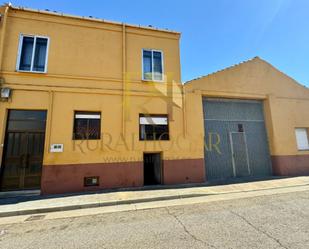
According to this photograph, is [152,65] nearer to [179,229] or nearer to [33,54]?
[33,54]

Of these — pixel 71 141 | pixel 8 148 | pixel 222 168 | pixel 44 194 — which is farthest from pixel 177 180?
pixel 8 148

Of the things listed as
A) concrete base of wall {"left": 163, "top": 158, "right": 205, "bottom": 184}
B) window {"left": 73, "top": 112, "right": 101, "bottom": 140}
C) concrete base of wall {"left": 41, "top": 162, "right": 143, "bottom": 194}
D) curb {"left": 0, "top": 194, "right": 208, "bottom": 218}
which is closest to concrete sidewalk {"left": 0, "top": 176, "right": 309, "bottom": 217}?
curb {"left": 0, "top": 194, "right": 208, "bottom": 218}

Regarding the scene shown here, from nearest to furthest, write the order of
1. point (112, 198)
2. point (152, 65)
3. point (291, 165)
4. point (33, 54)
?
point (112, 198) < point (33, 54) < point (152, 65) < point (291, 165)

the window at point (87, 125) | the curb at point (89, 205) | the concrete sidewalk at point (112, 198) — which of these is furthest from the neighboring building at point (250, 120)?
the window at point (87, 125)

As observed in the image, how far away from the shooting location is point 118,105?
353 inches

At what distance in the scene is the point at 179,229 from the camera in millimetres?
4199

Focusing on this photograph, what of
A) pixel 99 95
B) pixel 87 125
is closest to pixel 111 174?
pixel 87 125

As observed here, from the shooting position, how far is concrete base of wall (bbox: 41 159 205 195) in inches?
302

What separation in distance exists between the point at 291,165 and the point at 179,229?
10124 mm

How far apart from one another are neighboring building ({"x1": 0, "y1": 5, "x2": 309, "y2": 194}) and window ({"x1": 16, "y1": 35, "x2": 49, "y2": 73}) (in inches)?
1.7

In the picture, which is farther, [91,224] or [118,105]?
[118,105]

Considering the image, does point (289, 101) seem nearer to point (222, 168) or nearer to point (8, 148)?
point (222, 168)

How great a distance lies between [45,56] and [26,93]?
2016mm

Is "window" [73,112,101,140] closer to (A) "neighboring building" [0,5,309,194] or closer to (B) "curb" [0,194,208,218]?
(A) "neighboring building" [0,5,309,194]
